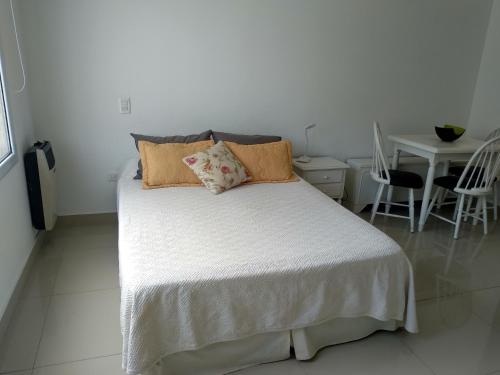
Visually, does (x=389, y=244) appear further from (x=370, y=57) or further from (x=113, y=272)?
(x=370, y=57)

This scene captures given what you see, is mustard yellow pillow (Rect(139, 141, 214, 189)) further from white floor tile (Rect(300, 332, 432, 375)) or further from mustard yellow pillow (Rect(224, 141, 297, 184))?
white floor tile (Rect(300, 332, 432, 375))

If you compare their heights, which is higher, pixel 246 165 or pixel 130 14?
pixel 130 14

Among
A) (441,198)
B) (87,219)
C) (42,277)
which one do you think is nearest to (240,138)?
(87,219)

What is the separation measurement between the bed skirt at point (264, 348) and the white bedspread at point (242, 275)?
73mm

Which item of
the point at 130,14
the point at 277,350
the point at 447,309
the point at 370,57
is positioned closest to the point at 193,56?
the point at 130,14

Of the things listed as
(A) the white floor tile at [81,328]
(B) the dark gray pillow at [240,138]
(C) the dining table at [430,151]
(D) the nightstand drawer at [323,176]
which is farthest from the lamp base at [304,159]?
(A) the white floor tile at [81,328]

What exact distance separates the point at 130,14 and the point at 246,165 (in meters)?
1.45

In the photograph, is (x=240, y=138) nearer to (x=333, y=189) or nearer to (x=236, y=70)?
(x=236, y=70)

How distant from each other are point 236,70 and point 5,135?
1796 mm

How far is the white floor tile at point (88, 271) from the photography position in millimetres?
2434

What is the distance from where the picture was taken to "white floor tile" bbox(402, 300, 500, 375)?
1899mm

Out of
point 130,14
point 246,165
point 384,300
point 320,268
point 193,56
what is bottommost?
point 384,300

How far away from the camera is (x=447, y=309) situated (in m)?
2.33

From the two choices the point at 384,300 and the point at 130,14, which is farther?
the point at 130,14
